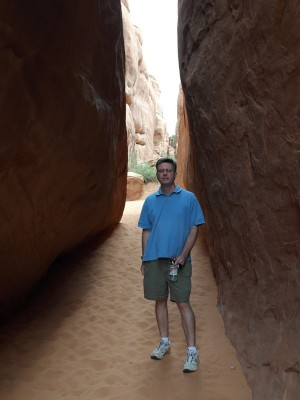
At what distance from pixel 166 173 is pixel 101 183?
2.97m

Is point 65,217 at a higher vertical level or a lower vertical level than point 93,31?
lower

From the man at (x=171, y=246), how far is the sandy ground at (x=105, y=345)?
1.12 ft

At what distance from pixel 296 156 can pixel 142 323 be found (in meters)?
3.22

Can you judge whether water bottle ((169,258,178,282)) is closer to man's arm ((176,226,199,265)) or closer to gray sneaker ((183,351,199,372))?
man's arm ((176,226,199,265))

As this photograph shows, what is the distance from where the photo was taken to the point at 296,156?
2775 mm

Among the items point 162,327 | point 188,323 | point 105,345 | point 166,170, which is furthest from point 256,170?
point 105,345

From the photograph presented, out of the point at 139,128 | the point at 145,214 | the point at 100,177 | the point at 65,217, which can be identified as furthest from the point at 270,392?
the point at 139,128

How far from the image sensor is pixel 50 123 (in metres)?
4.05

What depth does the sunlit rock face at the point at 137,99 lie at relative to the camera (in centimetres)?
2414

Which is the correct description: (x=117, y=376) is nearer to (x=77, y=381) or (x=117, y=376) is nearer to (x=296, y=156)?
Answer: (x=77, y=381)

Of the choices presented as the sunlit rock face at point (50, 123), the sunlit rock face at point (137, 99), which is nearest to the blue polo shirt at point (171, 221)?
the sunlit rock face at point (50, 123)

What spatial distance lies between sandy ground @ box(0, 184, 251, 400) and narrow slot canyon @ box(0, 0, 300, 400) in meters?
0.02

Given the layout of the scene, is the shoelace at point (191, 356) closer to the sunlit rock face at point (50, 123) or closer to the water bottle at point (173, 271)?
the water bottle at point (173, 271)

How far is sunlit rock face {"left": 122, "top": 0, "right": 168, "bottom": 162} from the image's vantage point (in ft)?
79.2
